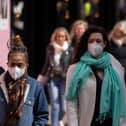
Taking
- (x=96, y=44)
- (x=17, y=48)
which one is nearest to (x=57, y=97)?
(x=96, y=44)

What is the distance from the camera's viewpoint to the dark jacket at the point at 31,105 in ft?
18.9

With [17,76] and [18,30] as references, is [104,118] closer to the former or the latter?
[17,76]

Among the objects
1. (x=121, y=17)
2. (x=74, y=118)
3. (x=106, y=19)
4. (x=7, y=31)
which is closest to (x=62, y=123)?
(x=7, y=31)

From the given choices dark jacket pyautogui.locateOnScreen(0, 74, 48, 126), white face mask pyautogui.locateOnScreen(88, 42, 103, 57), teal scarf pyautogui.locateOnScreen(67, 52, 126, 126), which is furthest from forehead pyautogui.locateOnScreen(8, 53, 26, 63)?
white face mask pyautogui.locateOnScreen(88, 42, 103, 57)

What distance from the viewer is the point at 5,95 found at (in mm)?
5770

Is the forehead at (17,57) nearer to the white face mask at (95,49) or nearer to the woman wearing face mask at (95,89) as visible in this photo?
the woman wearing face mask at (95,89)

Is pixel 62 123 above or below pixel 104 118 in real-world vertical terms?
below

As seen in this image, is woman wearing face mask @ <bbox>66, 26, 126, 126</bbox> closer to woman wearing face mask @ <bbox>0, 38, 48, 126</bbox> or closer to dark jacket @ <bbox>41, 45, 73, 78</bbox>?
woman wearing face mask @ <bbox>0, 38, 48, 126</bbox>

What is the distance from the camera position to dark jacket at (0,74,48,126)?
577cm

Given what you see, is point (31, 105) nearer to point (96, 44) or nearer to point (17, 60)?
point (17, 60)

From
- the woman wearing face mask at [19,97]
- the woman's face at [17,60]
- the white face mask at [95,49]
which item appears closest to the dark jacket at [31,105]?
the woman wearing face mask at [19,97]

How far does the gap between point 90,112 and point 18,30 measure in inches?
271

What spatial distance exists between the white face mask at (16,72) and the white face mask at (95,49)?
99 centimetres

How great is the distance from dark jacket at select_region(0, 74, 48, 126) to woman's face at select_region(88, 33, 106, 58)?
0.91 meters
